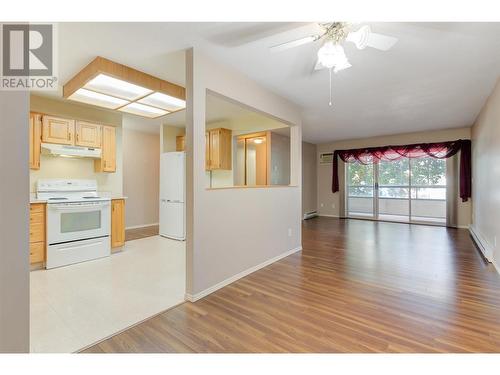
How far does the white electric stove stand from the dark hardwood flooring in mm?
1290

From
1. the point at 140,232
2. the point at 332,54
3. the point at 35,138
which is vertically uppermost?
the point at 332,54

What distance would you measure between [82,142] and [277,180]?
382cm

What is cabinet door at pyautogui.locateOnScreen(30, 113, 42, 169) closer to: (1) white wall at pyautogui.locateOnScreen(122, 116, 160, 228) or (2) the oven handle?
(2) the oven handle

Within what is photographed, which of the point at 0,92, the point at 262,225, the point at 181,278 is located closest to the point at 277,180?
the point at 262,225

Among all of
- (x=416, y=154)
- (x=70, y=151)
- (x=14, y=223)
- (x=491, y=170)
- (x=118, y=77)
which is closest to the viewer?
(x=14, y=223)

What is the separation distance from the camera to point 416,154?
652cm

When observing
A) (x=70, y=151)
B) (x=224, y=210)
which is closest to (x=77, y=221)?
(x=70, y=151)

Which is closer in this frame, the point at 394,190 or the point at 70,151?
the point at 70,151

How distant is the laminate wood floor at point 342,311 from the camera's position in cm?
169

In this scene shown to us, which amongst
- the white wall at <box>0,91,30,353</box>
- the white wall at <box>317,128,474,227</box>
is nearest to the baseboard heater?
the white wall at <box>317,128,474,227</box>

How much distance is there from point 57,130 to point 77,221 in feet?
4.71

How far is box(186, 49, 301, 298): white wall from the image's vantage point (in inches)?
92.7

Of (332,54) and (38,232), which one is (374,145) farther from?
(38,232)
